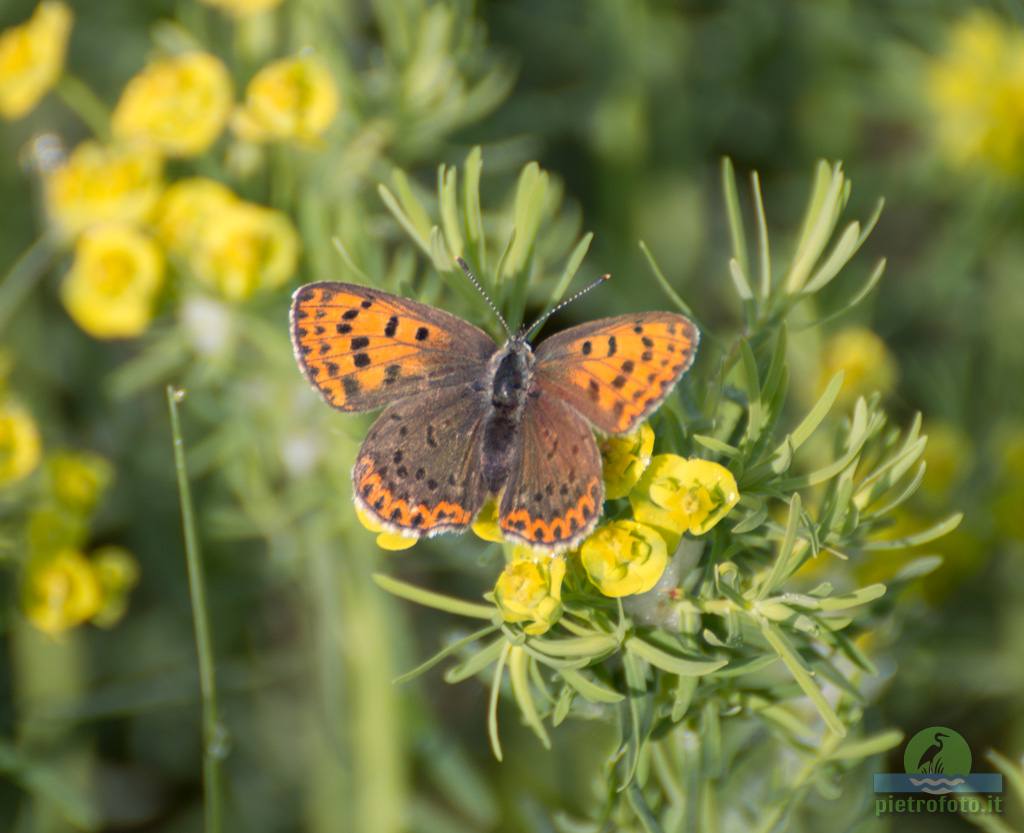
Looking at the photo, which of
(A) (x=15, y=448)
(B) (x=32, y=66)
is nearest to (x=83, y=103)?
(B) (x=32, y=66)

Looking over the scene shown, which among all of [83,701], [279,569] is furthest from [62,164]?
[83,701]

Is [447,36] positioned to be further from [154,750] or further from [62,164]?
[154,750]

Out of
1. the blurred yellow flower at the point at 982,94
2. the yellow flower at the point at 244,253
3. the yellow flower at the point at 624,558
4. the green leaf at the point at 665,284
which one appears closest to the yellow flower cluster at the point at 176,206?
the yellow flower at the point at 244,253

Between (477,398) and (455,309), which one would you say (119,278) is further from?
(477,398)

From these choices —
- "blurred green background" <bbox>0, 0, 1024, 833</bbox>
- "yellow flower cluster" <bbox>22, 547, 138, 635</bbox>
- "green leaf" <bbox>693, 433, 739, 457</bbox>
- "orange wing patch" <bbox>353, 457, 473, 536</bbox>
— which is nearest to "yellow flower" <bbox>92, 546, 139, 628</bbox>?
"yellow flower cluster" <bbox>22, 547, 138, 635</bbox>

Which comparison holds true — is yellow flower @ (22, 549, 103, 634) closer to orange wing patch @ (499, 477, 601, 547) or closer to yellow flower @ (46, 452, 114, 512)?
yellow flower @ (46, 452, 114, 512)

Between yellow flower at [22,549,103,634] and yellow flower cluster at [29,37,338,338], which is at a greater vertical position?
yellow flower cluster at [29,37,338,338]
